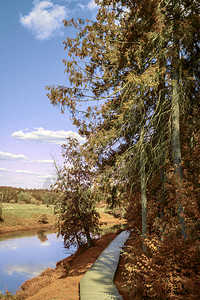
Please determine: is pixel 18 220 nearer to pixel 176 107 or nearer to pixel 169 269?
pixel 176 107

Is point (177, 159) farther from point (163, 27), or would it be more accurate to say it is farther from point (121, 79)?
point (163, 27)

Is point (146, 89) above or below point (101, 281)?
above

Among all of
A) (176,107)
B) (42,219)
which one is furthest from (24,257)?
(42,219)

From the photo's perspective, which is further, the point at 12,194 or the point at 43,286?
the point at 12,194

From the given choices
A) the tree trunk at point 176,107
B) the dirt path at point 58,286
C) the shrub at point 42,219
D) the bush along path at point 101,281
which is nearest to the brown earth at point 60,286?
the dirt path at point 58,286

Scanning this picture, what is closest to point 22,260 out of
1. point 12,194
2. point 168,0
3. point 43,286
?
point 43,286

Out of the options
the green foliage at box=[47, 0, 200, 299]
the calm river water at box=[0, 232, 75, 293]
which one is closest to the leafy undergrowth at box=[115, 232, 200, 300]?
the green foliage at box=[47, 0, 200, 299]

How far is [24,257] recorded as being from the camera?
18.4m

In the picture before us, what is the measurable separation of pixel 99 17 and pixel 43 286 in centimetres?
1137

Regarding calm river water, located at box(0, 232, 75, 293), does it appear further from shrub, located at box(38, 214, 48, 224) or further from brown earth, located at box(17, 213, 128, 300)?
shrub, located at box(38, 214, 48, 224)

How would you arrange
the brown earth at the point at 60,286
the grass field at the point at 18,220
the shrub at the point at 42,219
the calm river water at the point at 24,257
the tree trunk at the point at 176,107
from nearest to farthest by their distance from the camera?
the tree trunk at the point at 176,107 → the brown earth at the point at 60,286 → the calm river water at the point at 24,257 → the grass field at the point at 18,220 → the shrub at the point at 42,219

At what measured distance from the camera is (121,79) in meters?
8.59

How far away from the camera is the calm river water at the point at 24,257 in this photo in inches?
541

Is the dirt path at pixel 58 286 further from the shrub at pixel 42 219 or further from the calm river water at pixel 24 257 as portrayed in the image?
the shrub at pixel 42 219
